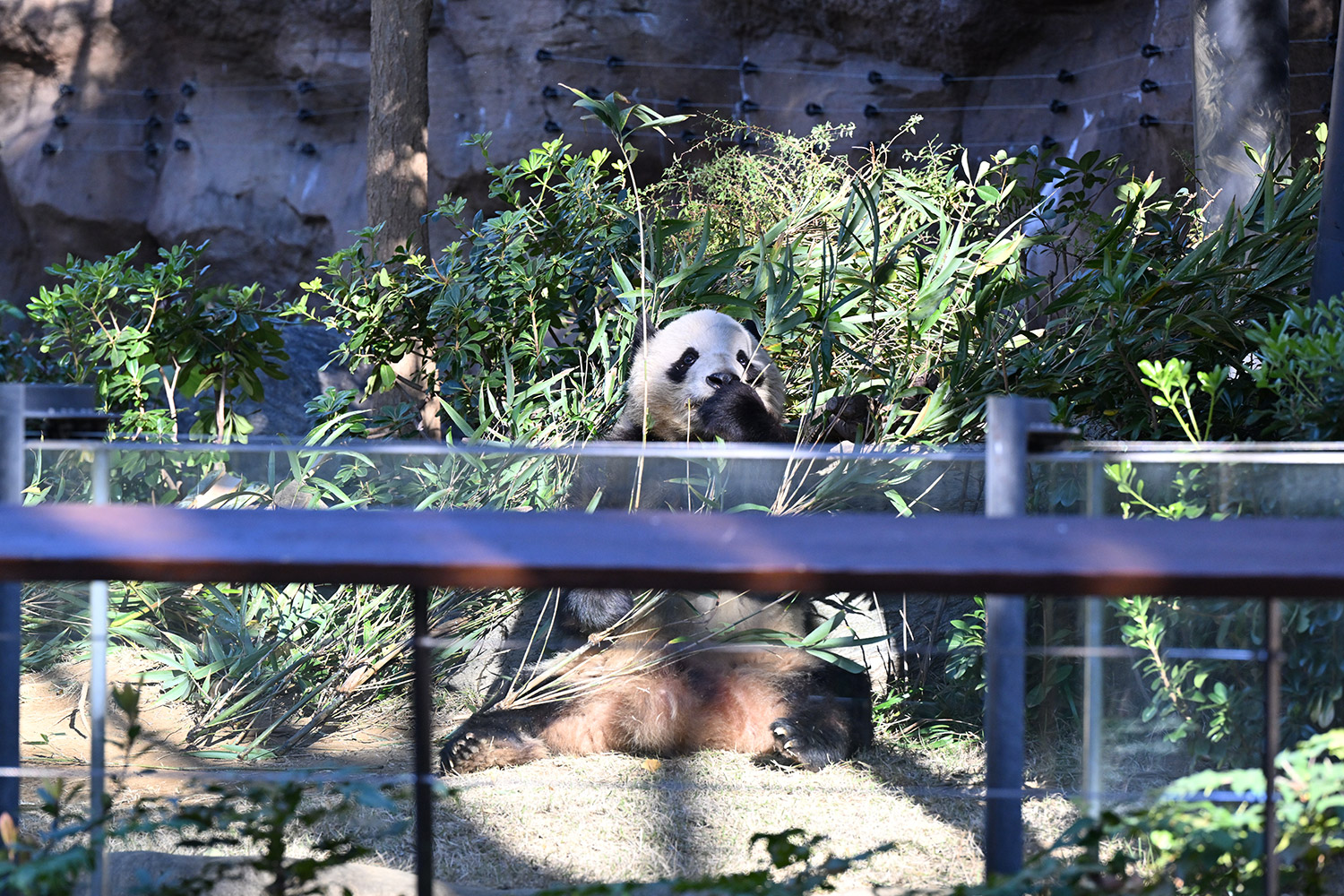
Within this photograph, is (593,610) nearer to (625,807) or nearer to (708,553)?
(625,807)

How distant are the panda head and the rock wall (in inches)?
195

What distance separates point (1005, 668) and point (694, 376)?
237 cm

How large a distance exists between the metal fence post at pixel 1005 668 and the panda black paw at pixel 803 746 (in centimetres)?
103

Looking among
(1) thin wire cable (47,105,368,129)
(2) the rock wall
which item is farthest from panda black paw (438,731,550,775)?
(1) thin wire cable (47,105,368,129)

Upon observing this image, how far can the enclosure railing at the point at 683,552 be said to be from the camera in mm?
1034

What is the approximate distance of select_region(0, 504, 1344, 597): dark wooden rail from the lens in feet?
3.39

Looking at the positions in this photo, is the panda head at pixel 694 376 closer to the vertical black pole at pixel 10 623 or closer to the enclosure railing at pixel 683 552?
the vertical black pole at pixel 10 623

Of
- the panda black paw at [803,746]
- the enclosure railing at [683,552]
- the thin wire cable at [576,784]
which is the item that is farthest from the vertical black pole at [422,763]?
the panda black paw at [803,746]

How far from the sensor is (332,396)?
13.7ft

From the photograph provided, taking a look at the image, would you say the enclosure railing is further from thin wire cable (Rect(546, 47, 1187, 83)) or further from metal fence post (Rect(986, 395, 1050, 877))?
thin wire cable (Rect(546, 47, 1187, 83))

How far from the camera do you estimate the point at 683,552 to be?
1.09 metres

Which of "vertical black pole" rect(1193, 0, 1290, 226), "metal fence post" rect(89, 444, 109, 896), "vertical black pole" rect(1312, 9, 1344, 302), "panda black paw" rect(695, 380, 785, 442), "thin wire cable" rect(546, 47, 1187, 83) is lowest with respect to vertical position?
"metal fence post" rect(89, 444, 109, 896)

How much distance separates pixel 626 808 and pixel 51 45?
9437 mm

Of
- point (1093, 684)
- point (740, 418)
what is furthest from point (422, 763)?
point (740, 418)
